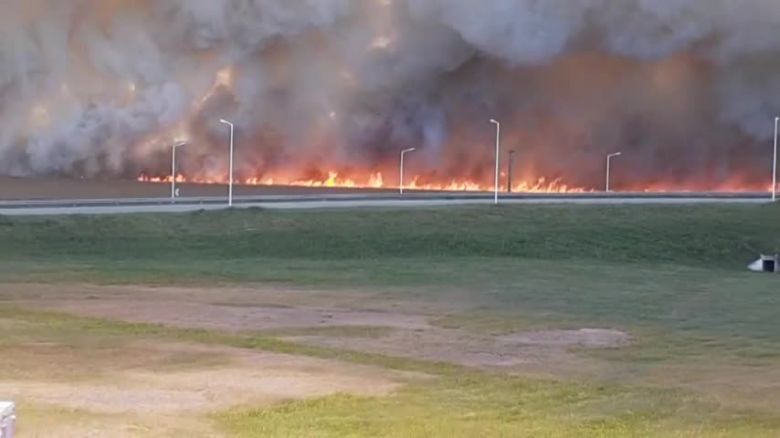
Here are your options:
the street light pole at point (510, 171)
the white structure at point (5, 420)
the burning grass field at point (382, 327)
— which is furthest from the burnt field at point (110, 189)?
the white structure at point (5, 420)

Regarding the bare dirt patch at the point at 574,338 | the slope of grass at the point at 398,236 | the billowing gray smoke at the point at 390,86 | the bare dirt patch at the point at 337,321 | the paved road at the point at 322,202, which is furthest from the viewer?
the billowing gray smoke at the point at 390,86

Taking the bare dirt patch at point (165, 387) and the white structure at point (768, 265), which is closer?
the bare dirt patch at point (165, 387)

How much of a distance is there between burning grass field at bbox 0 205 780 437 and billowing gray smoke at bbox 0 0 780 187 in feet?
89.5

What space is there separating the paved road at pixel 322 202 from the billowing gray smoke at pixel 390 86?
14718mm

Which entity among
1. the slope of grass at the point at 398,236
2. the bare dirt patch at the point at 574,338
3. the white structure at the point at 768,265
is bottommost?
the bare dirt patch at the point at 574,338

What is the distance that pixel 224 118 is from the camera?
8812cm

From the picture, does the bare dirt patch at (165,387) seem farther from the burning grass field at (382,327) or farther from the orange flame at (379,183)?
the orange flame at (379,183)

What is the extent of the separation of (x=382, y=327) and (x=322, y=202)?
33.0 metres

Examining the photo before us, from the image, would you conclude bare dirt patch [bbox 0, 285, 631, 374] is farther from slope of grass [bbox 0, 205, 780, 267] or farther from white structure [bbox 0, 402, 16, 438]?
white structure [bbox 0, 402, 16, 438]

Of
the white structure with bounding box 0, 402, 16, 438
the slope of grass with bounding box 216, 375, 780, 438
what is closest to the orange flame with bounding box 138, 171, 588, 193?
the slope of grass with bounding box 216, 375, 780, 438

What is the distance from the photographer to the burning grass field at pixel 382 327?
17.9 metres

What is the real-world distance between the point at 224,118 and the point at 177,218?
111 feet

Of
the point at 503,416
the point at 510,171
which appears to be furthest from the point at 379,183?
the point at 503,416

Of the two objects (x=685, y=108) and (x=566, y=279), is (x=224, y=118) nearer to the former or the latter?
(x=685, y=108)
